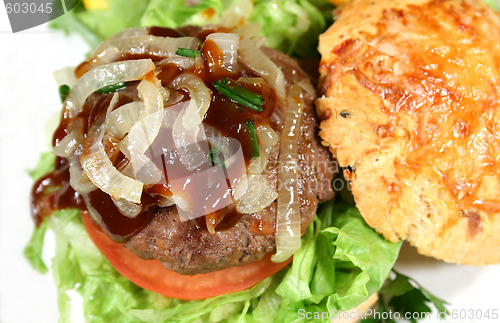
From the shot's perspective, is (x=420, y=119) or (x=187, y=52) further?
(x=420, y=119)

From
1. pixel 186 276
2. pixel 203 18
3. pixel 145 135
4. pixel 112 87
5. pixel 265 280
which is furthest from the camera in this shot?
pixel 203 18

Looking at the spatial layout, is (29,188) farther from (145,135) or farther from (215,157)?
(215,157)

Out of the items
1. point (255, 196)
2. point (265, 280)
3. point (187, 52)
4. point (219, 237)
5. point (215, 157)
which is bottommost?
point (265, 280)

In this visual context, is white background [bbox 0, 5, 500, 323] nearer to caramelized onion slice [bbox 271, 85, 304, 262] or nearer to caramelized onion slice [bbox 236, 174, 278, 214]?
caramelized onion slice [bbox 271, 85, 304, 262]

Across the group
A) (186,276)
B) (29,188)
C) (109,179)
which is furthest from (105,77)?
(29,188)

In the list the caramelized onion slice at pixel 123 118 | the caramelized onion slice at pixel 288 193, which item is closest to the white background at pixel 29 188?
the caramelized onion slice at pixel 288 193

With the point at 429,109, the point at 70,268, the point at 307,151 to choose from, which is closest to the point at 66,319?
the point at 70,268

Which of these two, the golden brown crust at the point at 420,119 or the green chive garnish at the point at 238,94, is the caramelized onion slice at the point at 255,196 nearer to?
the green chive garnish at the point at 238,94
